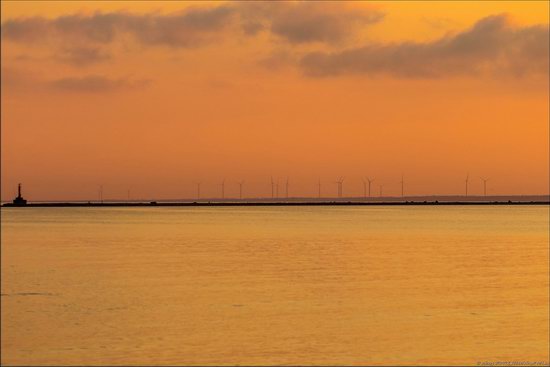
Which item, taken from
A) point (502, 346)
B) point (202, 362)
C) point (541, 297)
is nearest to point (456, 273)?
point (541, 297)

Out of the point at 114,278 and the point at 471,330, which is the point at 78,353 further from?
the point at 114,278

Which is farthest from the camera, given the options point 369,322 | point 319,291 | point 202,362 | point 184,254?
point 184,254

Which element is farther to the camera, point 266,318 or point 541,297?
point 541,297

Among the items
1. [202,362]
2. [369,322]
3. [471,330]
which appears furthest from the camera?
Result: [369,322]

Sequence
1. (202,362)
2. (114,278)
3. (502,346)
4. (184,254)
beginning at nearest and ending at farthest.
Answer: (202,362) < (502,346) < (114,278) < (184,254)

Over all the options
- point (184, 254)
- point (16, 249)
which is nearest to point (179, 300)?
point (184, 254)

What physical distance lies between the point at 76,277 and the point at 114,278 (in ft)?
9.11

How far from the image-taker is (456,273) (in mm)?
56250

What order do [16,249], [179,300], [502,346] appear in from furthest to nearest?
[16,249]
[179,300]
[502,346]

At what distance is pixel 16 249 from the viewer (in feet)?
265

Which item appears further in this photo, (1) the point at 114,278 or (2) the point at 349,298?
(1) the point at 114,278

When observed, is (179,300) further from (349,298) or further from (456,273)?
(456,273)

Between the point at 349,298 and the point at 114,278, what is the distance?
17.2 metres

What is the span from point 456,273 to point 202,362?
104 ft
